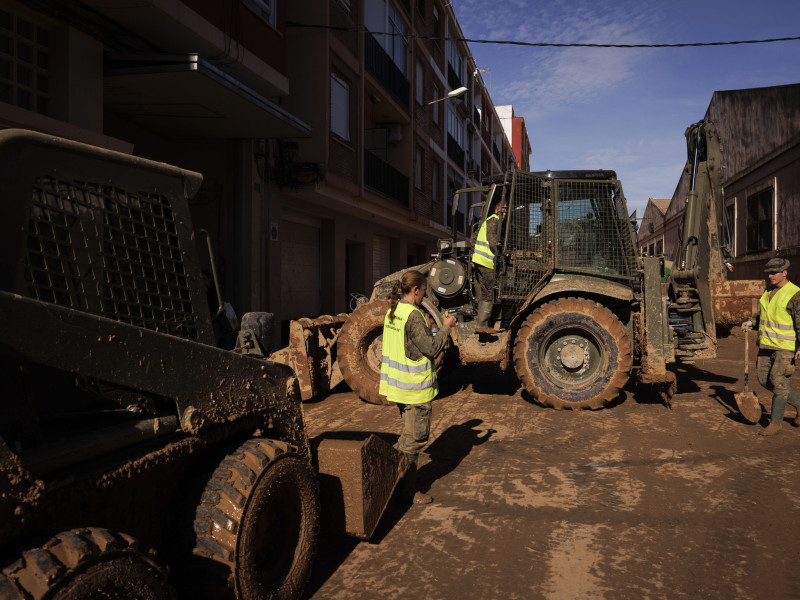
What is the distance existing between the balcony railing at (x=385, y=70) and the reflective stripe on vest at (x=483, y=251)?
29.5 ft

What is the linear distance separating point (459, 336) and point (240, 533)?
5.14 metres

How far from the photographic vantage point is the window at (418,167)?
67.9 feet

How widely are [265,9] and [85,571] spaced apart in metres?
10.6

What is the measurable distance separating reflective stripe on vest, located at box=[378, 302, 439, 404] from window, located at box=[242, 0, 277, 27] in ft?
25.5

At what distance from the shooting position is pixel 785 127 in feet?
53.7

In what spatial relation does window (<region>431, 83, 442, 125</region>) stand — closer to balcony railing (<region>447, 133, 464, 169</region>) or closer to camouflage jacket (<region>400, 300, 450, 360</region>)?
balcony railing (<region>447, 133, 464, 169</region>)

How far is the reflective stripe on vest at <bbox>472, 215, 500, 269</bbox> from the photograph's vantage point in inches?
284

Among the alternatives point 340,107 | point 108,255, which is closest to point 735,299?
point 108,255

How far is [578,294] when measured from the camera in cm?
716

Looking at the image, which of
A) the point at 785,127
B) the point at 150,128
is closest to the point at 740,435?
the point at 150,128

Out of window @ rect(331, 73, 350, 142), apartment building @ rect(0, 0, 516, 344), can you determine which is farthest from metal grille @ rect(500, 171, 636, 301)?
window @ rect(331, 73, 350, 142)

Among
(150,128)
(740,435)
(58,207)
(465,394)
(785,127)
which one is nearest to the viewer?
(58,207)

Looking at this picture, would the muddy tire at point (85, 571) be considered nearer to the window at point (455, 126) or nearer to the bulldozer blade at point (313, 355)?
the bulldozer blade at point (313, 355)

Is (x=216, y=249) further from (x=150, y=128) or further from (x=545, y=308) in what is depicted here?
(x=545, y=308)
